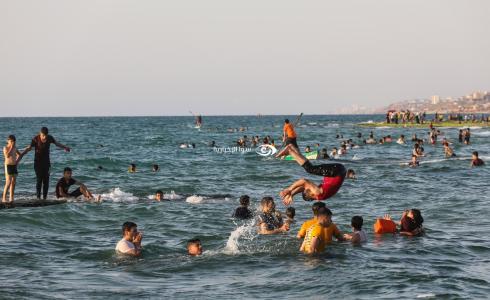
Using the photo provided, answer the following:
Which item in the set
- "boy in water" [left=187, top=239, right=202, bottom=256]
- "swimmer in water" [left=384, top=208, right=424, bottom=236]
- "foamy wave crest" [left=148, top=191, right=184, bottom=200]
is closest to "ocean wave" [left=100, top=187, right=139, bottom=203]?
"foamy wave crest" [left=148, top=191, right=184, bottom=200]

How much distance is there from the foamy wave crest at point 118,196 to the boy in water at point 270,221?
303 inches

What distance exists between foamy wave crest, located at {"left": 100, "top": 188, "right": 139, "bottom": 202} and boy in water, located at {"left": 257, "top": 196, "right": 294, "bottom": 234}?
771 cm

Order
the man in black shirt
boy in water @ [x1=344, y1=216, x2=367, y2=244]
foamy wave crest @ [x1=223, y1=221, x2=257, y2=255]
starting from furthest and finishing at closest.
→ 1. the man in black shirt
2. boy in water @ [x1=344, y1=216, x2=367, y2=244]
3. foamy wave crest @ [x1=223, y1=221, x2=257, y2=255]

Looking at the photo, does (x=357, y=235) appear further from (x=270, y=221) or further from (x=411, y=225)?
(x=270, y=221)

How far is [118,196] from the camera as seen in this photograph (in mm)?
25016

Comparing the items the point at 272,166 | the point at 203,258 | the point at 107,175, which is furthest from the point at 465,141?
the point at 203,258

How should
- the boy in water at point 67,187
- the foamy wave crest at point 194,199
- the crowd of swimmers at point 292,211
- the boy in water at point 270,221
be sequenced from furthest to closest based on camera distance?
the foamy wave crest at point 194,199 < the boy in water at point 67,187 < the boy in water at point 270,221 < the crowd of swimmers at point 292,211

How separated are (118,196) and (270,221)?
29.3 feet

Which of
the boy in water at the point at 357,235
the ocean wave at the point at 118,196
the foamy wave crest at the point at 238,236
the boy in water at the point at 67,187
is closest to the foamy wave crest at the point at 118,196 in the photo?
the ocean wave at the point at 118,196

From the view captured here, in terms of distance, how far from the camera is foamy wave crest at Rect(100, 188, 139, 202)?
24.2 metres

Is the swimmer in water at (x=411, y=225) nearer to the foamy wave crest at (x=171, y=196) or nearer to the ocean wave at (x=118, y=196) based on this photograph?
the foamy wave crest at (x=171, y=196)

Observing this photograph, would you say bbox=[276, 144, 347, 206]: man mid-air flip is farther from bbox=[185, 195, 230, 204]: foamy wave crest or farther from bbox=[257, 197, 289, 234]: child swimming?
bbox=[185, 195, 230, 204]: foamy wave crest

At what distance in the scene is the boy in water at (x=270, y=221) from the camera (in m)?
17.6

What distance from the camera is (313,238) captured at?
580 inches
